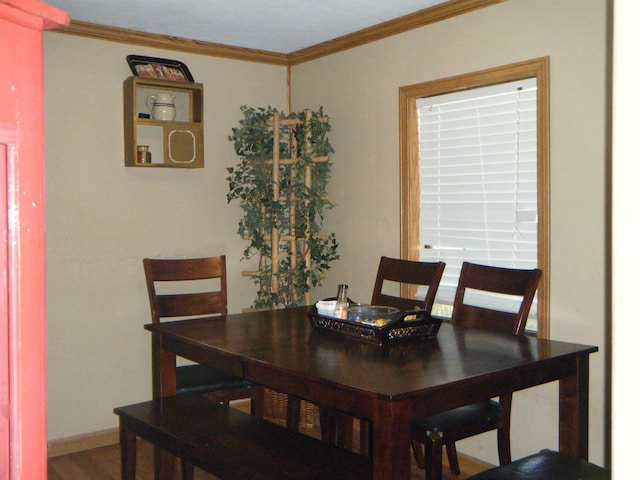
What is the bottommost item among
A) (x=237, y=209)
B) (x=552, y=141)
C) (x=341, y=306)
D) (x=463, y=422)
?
(x=463, y=422)

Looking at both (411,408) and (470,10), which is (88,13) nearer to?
(470,10)

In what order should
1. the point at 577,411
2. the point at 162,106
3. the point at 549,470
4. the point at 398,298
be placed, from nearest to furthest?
the point at 549,470 < the point at 577,411 < the point at 398,298 < the point at 162,106

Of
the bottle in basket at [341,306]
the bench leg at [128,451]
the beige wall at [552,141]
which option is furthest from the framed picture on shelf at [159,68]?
the bench leg at [128,451]

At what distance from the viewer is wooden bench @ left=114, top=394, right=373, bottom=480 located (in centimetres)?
198

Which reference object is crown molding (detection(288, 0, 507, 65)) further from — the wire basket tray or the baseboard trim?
the baseboard trim

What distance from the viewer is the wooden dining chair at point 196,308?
3.04 m

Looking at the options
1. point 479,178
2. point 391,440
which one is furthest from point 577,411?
point 479,178

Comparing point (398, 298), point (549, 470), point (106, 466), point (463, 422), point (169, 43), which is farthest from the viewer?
point (169, 43)

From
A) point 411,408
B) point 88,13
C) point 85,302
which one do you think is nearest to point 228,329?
point 411,408

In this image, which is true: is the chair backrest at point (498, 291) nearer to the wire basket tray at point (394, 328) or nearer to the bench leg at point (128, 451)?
the wire basket tray at point (394, 328)

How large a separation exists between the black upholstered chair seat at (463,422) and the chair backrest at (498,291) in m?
0.34

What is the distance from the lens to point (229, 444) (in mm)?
2189

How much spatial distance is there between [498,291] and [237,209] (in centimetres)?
208

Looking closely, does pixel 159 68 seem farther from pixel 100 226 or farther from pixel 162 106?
pixel 100 226
